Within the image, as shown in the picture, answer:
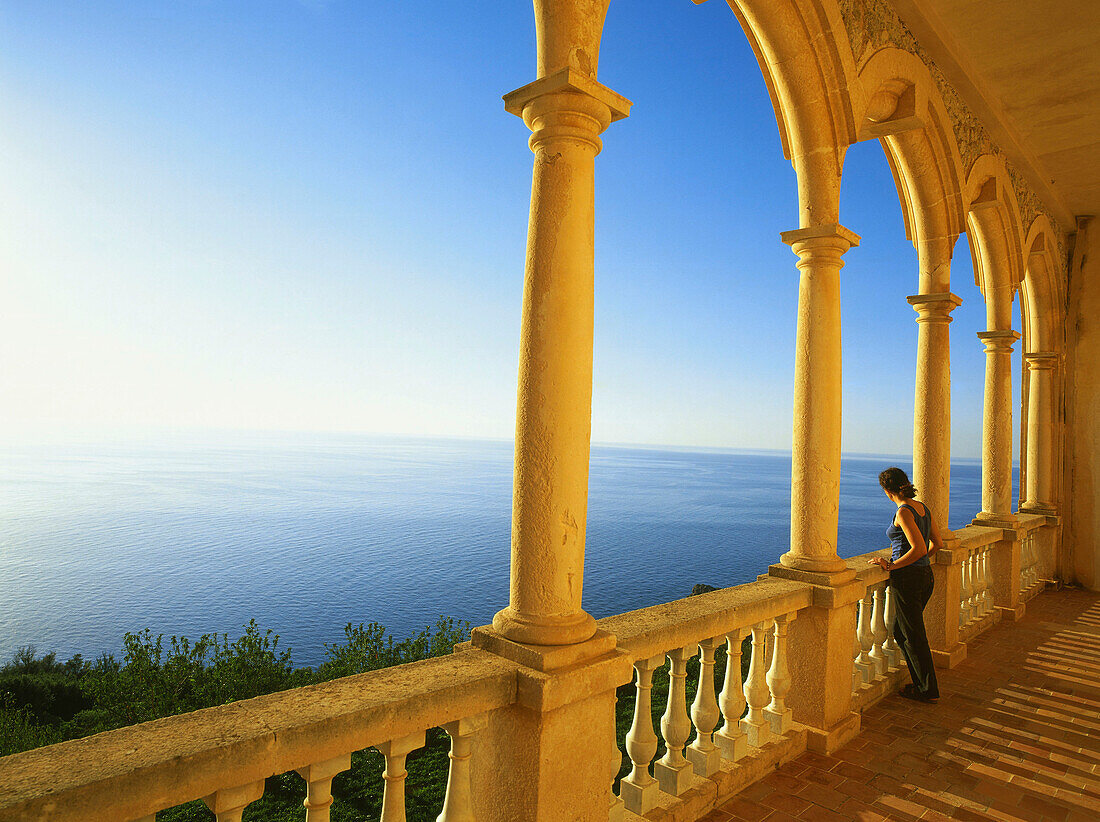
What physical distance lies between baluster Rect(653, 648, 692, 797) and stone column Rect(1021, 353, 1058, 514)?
34.6 feet

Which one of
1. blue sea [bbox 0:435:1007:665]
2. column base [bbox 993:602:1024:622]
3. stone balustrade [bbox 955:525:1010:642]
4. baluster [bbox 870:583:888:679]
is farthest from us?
blue sea [bbox 0:435:1007:665]

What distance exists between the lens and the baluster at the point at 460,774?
8.62 feet

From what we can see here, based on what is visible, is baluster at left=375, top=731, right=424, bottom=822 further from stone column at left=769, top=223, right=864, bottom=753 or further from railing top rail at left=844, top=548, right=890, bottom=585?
railing top rail at left=844, top=548, right=890, bottom=585

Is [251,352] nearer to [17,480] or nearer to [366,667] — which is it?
[17,480]

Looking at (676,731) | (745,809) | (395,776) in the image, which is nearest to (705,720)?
(676,731)

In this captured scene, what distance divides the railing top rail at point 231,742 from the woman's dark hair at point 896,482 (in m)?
4.34

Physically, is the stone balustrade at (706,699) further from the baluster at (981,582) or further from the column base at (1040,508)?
the column base at (1040,508)

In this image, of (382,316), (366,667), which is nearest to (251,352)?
(382,316)

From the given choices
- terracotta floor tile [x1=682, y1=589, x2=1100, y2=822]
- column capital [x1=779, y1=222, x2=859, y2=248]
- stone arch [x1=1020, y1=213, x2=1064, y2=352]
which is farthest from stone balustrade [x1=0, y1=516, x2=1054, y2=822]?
stone arch [x1=1020, y1=213, x2=1064, y2=352]

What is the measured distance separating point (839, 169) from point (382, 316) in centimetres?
15363

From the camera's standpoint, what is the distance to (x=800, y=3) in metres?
4.91

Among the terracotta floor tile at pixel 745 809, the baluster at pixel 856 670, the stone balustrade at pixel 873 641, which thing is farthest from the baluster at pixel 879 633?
the terracotta floor tile at pixel 745 809

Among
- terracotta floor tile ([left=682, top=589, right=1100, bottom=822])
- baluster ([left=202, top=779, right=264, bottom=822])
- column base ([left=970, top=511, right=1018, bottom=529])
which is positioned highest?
column base ([left=970, top=511, right=1018, bottom=529])

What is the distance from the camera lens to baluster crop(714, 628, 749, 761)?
4055 mm
